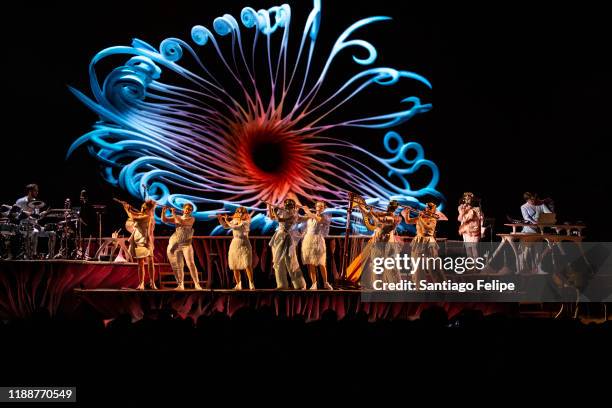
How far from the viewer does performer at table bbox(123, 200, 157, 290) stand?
12062 mm

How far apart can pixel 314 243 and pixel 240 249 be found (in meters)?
0.97

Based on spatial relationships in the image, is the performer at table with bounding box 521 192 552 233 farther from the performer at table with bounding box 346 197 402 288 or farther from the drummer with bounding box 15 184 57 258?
the drummer with bounding box 15 184 57 258

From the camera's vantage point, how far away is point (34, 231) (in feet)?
39.4

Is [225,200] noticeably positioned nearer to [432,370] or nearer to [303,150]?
[303,150]

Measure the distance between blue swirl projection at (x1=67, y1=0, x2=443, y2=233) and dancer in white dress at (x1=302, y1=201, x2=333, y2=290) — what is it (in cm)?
169

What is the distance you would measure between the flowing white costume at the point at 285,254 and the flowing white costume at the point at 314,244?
5.8 inches

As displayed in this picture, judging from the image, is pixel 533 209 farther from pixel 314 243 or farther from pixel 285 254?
pixel 285 254

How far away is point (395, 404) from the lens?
5906mm

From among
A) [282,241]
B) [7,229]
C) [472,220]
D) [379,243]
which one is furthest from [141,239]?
[472,220]

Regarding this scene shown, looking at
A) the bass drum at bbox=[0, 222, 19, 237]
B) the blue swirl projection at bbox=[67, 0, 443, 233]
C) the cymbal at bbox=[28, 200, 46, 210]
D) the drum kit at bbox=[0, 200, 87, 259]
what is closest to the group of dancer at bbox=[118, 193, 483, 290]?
the drum kit at bbox=[0, 200, 87, 259]

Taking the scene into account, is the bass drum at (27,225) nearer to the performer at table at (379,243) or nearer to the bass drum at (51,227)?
the bass drum at (51,227)

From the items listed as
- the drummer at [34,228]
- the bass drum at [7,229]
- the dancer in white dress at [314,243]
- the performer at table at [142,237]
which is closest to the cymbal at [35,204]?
the drummer at [34,228]

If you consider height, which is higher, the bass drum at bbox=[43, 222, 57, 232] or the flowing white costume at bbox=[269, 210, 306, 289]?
the bass drum at bbox=[43, 222, 57, 232]

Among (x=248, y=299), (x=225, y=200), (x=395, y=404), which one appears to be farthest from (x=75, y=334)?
(x=225, y=200)
